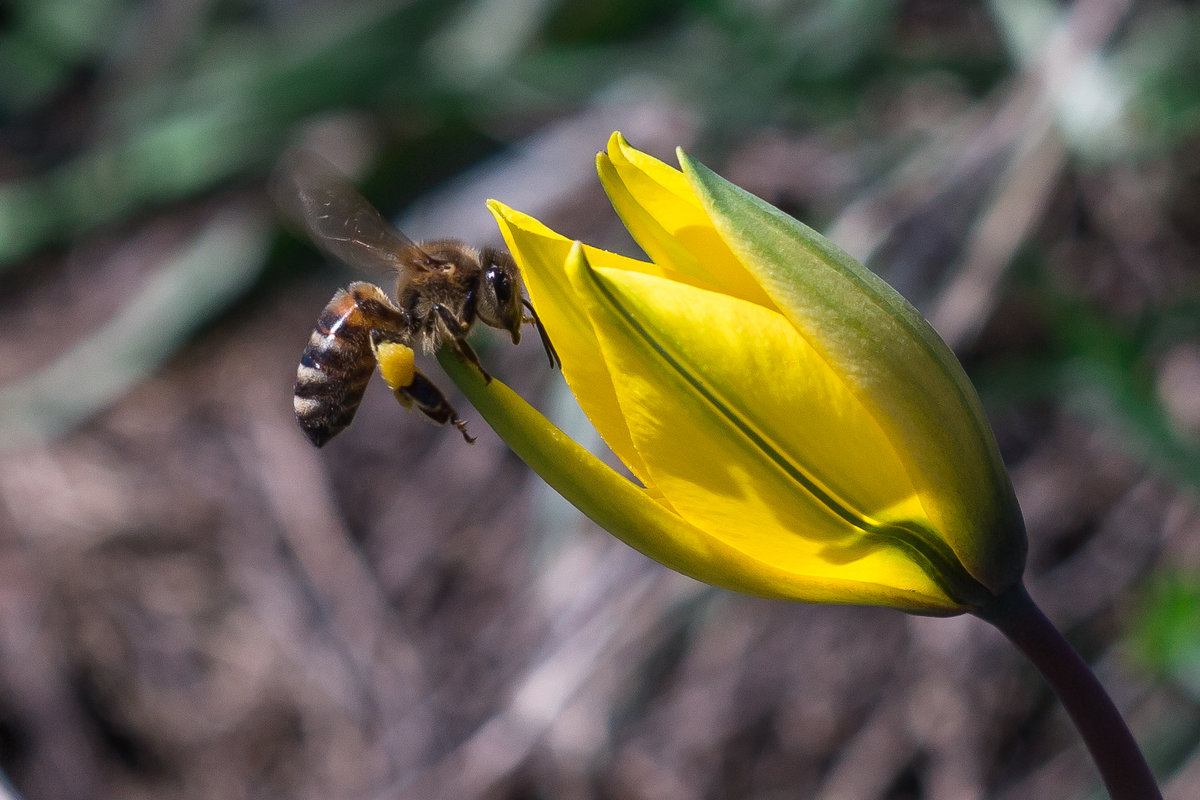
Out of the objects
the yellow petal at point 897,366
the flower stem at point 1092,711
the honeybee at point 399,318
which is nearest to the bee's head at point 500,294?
the honeybee at point 399,318

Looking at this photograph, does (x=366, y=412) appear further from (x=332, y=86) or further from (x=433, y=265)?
(x=433, y=265)

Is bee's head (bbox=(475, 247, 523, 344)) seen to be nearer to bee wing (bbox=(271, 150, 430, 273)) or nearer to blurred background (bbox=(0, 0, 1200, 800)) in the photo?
bee wing (bbox=(271, 150, 430, 273))

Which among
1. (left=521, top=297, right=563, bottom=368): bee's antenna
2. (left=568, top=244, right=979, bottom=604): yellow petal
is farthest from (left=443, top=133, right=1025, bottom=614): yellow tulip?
(left=521, top=297, right=563, bottom=368): bee's antenna

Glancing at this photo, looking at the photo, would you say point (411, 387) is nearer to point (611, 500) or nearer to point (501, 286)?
point (501, 286)

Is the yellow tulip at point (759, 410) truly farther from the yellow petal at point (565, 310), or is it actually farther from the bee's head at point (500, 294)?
the bee's head at point (500, 294)

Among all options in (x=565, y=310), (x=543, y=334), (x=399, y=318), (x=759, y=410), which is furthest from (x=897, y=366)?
(x=399, y=318)
